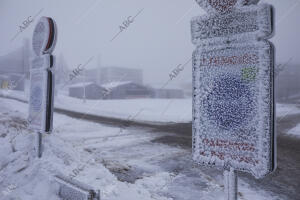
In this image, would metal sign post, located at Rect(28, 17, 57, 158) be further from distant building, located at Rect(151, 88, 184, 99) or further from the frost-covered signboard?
distant building, located at Rect(151, 88, 184, 99)

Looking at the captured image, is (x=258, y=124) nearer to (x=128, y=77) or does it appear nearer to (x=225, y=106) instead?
(x=225, y=106)

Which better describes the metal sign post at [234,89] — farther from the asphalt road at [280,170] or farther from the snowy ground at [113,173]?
the asphalt road at [280,170]

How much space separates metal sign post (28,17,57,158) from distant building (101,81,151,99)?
1420 inches

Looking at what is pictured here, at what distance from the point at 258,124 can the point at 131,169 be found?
4190 mm

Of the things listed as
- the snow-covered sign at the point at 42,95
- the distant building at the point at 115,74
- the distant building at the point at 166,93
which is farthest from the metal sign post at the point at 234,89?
the distant building at the point at 115,74

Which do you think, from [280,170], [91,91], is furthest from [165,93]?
[280,170]

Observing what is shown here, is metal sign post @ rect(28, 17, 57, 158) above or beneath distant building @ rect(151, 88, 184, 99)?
beneath

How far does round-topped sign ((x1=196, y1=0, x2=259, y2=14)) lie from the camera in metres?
2.06

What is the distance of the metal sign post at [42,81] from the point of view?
194 inches

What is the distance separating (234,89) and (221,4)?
76 cm

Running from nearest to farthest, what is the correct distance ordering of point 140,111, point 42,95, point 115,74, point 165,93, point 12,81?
1. point 42,95
2. point 140,111
3. point 12,81
4. point 165,93
5. point 115,74

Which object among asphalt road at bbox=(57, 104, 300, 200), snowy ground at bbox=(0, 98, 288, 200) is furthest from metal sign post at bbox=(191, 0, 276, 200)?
asphalt road at bbox=(57, 104, 300, 200)

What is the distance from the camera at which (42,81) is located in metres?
5.06

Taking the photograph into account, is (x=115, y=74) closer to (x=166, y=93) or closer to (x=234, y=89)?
(x=166, y=93)
